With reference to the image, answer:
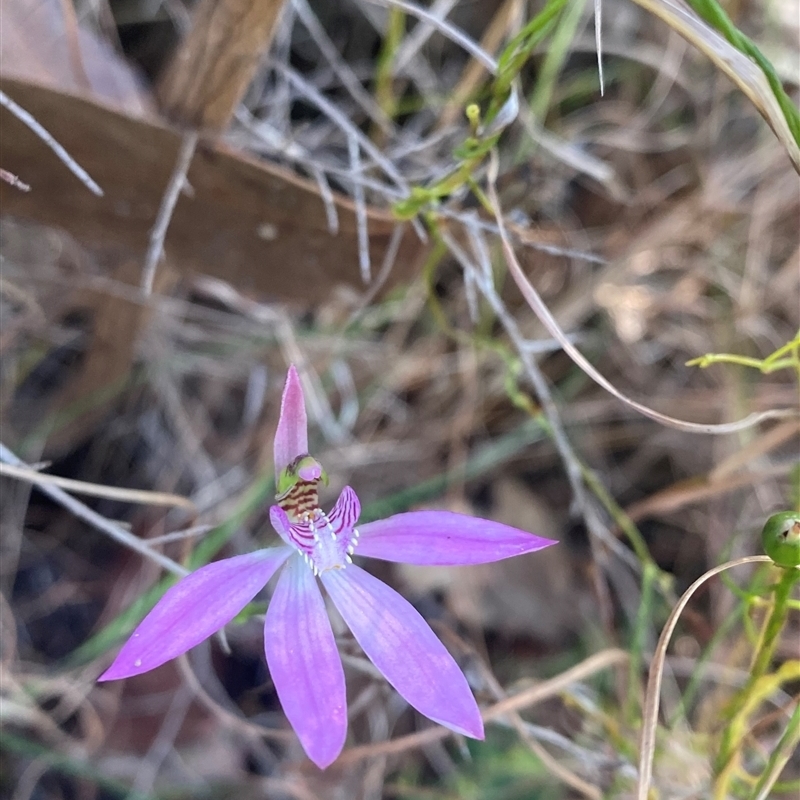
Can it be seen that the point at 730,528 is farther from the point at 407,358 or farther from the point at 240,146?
the point at 240,146

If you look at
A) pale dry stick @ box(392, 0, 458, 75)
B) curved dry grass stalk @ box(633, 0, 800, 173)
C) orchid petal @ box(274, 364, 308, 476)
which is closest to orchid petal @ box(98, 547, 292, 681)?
orchid petal @ box(274, 364, 308, 476)

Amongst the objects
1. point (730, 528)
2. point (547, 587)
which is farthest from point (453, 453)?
point (730, 528)

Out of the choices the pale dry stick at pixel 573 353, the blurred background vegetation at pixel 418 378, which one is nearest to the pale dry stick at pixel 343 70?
the blurred background vegetation at pixel 418 378

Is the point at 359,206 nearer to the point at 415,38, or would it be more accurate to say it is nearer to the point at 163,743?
the point at 415,38

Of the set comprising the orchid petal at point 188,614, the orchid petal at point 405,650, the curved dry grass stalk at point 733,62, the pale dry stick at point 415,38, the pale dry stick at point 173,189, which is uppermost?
the curved dry grass stalk at point 733,62

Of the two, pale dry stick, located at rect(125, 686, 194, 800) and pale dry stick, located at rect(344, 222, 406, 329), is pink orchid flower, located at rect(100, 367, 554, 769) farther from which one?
pale dry stick, located at rect(125, 686, 194, 800)

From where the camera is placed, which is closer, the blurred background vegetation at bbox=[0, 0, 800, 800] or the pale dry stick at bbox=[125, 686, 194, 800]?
the blurred background vegetation at bbox=[0, 0, 800, 800]

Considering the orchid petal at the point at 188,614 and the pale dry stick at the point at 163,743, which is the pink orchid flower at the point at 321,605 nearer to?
the orchid petal at the point at 188,614
